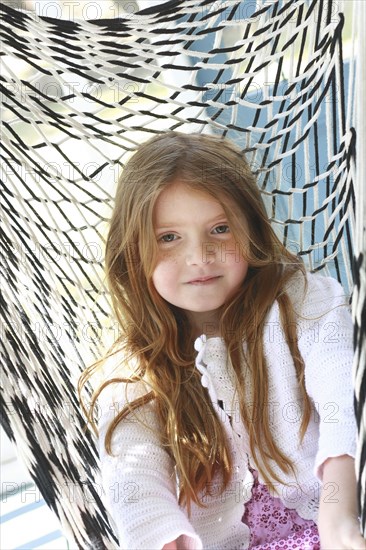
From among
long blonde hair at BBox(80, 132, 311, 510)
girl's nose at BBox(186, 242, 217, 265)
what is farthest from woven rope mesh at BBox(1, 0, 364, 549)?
girl's nose at BBox(186, 242, 217, 265)

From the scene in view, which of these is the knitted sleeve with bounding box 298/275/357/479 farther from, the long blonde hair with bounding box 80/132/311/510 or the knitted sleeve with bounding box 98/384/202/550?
the knitted sleeve with bounding box 98/384/202/550

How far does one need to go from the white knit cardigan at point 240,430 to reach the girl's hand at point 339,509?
47mm

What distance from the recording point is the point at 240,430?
1146 mm

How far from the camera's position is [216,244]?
114cm

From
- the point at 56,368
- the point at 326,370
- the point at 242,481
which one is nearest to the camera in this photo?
the point at 326,370

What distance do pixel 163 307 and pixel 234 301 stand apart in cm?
11

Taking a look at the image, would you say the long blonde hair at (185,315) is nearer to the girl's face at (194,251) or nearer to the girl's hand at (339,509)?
the girl's face at (194,251)

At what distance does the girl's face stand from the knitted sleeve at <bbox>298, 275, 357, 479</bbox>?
110mm

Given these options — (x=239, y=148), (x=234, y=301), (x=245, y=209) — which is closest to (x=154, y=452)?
(x=234, y=301)

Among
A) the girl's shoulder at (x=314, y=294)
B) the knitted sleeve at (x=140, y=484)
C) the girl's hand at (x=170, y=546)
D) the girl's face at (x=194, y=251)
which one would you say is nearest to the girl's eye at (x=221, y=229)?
the girl's face at (x=194, y=251)

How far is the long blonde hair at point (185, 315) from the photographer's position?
44.7 inches

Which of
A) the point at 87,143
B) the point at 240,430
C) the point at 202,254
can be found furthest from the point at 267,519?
the point at 87,143

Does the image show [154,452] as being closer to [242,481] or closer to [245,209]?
[242,481]

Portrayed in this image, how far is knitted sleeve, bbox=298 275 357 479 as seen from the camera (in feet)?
3.19
